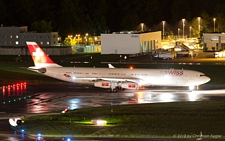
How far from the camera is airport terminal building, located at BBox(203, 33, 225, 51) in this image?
532 feet

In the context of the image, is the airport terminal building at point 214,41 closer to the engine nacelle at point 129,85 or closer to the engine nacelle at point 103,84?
the engine nacelle at point 129,85

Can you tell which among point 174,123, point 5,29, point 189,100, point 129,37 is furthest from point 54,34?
point 174,123

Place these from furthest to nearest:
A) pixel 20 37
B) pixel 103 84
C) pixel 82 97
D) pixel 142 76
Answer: pixel 20 37 → pixel 142 76 → pixel 103 84 → pixel 82 97

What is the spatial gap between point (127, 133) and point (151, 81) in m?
30.3

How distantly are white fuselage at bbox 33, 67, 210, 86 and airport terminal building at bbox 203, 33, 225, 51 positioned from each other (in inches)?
Result: 3513

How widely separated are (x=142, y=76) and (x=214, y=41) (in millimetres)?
93604

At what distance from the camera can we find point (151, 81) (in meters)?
73.8

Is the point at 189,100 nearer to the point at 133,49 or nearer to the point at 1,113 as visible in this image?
the point at 1,113

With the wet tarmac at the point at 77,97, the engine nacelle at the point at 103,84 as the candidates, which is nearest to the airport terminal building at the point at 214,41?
the wet tarmac at the point at 77,97

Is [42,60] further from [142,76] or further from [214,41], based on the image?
[214,41]

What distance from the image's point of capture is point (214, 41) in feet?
536

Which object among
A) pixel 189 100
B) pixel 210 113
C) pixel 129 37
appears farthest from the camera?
pixel 129 37

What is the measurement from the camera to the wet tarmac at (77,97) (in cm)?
5844

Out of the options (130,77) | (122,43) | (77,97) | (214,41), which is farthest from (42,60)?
(214,41)
